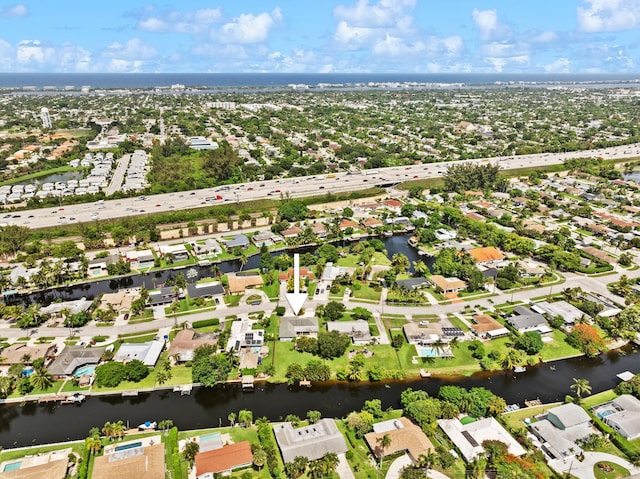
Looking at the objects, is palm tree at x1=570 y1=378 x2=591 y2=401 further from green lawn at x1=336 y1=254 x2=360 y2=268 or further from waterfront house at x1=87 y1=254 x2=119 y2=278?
waterfront house at x1=87 y1=254 x2=119 y2=278

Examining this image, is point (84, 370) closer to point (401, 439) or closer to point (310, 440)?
point (310, 440)

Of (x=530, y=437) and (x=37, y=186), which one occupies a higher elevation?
(x=37, y=186)

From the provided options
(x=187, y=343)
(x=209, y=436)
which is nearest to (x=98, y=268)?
(x=187, y=343)

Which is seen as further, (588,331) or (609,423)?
(588,331)

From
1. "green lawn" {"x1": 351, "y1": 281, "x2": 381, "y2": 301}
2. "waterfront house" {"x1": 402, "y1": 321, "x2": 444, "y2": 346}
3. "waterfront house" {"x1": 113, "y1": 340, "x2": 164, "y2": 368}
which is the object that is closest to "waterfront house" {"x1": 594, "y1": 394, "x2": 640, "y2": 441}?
"waterfront house" {"x1": 402, "y1": 321, "x2": 444, "y2": 346}

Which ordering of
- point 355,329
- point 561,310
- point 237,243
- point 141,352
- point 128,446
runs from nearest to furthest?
point 128,446
point 141,352
point 355,329
point 561,310
point 237,243

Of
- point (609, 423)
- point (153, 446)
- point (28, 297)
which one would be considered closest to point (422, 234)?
point (609, 423)

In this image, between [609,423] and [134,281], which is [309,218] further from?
[609,423]

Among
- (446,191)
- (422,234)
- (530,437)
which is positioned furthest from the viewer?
(446,191)
